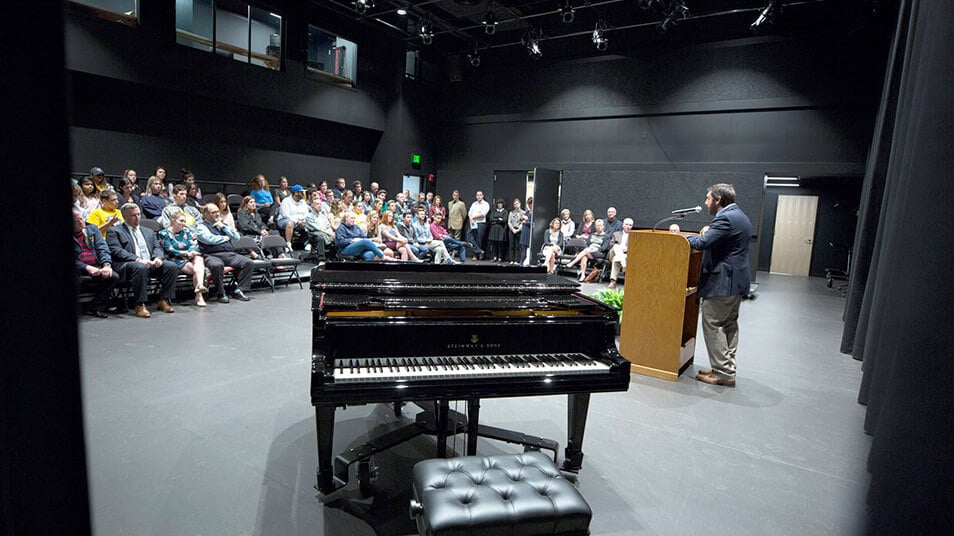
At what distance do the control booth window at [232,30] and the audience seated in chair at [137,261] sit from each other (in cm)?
537

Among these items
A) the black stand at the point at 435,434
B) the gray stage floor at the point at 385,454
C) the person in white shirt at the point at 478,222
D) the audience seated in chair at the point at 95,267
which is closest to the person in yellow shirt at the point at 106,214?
the audience seated in chair at the point at 95,267

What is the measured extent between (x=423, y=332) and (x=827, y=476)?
2372mm

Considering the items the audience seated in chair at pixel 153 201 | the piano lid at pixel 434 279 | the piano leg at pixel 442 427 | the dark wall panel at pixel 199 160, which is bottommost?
the piano leg at pixel 442 427

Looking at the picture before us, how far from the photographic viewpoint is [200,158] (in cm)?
1012

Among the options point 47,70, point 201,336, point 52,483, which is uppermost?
point 47,70

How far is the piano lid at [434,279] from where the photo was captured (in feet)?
8.45

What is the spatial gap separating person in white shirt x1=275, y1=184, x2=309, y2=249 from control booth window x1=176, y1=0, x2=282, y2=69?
128 inches

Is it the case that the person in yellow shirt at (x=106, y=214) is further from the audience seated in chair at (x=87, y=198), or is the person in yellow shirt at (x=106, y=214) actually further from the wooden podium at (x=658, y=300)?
the wooden podium at (x=658, y=300)

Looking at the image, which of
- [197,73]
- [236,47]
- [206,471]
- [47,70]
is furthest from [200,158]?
[47,70]

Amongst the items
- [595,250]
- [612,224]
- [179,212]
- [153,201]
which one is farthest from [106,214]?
[612,224]

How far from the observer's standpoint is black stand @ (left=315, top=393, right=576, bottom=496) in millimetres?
2314

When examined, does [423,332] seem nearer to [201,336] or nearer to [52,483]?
[52,483]

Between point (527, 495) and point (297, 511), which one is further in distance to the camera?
point (297, 511)

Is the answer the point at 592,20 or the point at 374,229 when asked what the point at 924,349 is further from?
the point at 592,20
